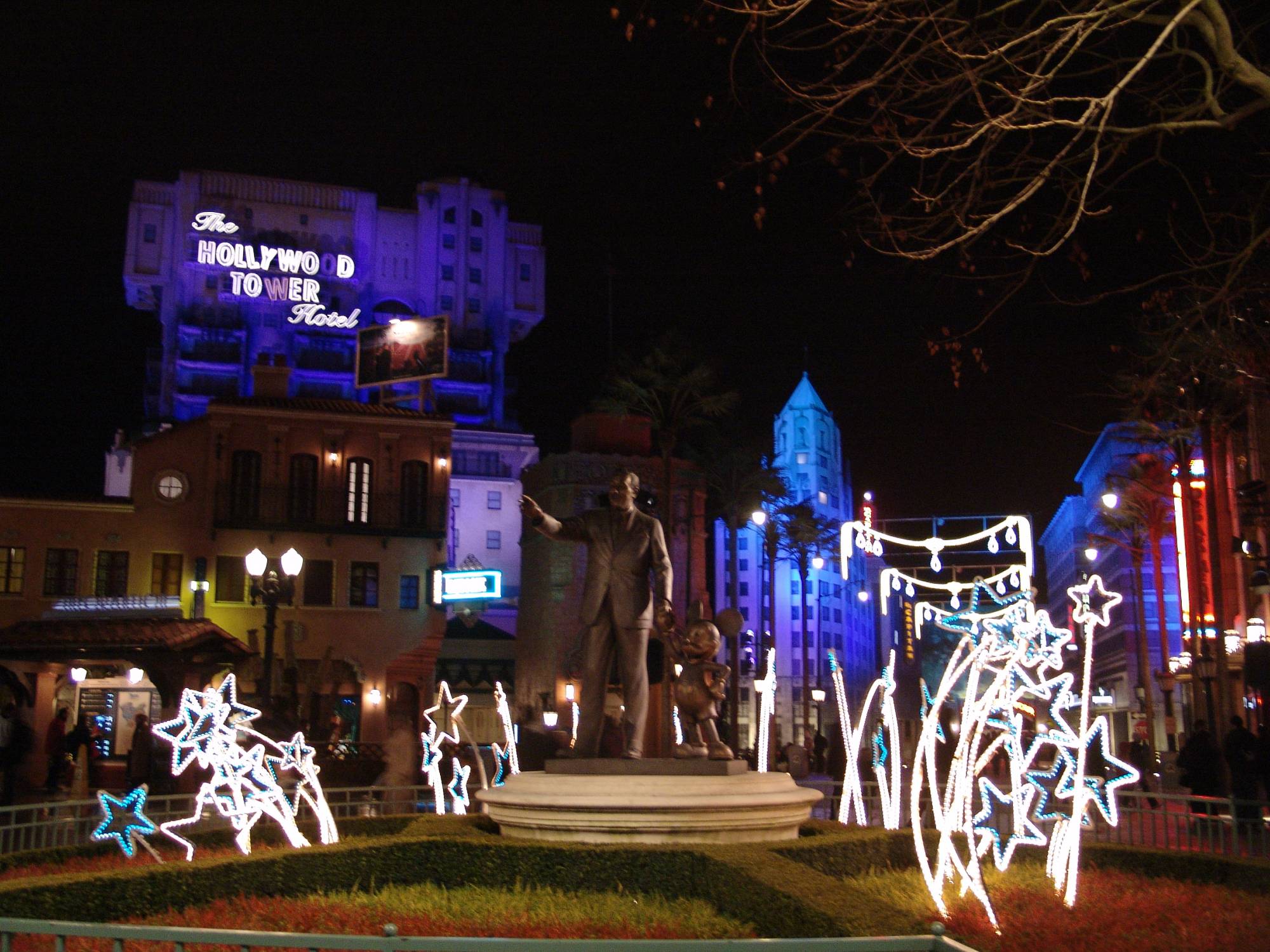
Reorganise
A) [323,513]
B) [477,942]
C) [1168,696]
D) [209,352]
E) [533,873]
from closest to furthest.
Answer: [477,942], [533,873], [1168,696], [323,513], [209,352]

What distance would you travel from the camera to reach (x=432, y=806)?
18656 mm

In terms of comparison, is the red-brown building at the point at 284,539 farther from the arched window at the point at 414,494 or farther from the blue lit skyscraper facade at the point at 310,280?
the blue lit skyscraper facade at the point at 310,280

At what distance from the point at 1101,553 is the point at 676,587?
41118mm

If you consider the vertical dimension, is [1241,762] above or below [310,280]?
below

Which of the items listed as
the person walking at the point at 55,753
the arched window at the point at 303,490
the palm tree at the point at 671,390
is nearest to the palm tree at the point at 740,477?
the palm tree at the point at 671,390

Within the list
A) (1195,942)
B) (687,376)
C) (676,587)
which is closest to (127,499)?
(687,376)

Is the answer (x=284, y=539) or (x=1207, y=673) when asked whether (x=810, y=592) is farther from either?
(x=1207, y=673)

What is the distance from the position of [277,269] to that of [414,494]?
130ft

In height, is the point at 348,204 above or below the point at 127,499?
above

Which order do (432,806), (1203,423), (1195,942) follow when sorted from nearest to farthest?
(1195,942) → (432,806) → (1203,423)

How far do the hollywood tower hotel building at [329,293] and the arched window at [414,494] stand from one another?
2967 cm

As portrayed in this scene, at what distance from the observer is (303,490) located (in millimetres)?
42125

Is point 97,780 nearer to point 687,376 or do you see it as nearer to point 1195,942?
point 687,376

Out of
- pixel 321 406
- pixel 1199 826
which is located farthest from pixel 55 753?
pixel 1199 826
